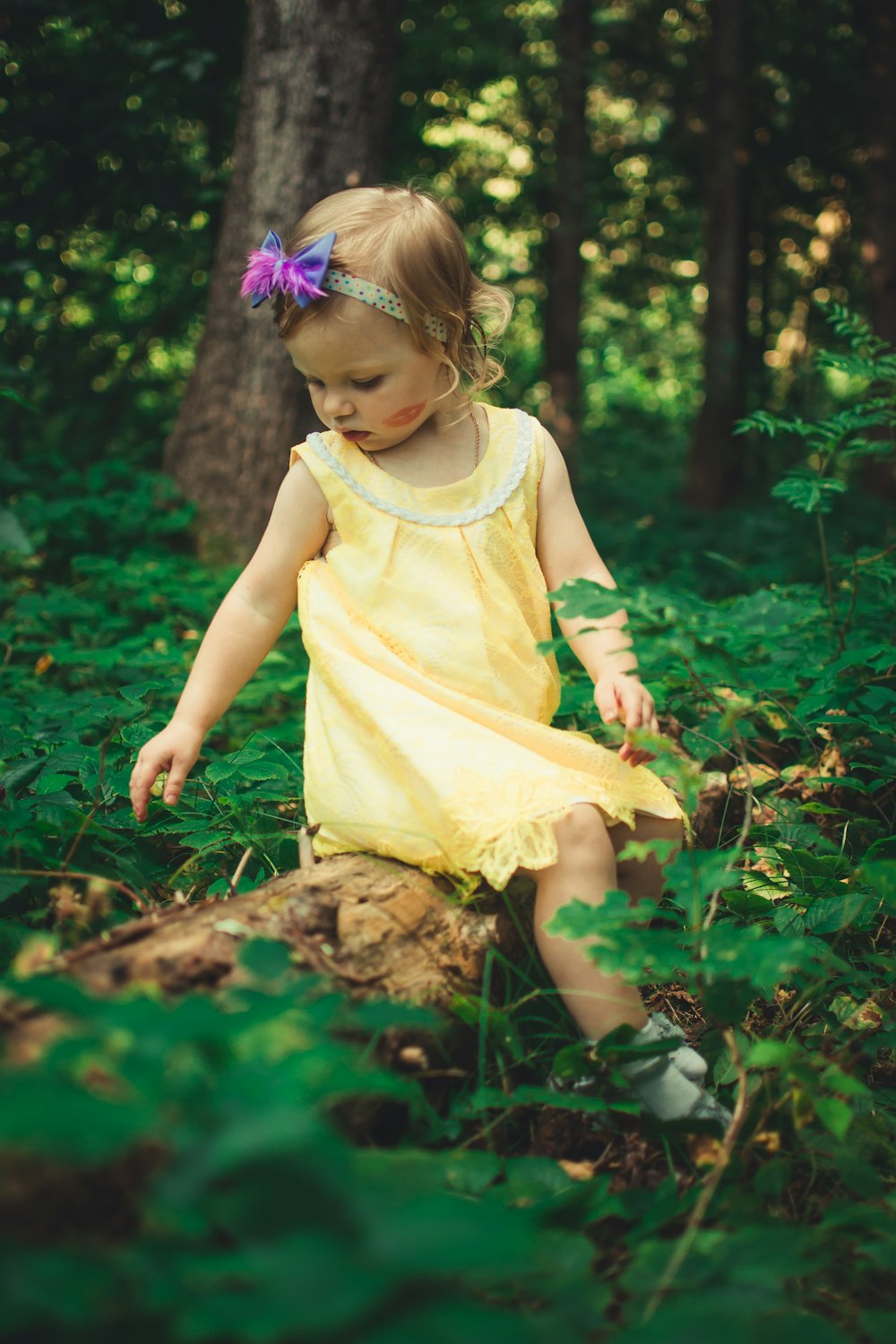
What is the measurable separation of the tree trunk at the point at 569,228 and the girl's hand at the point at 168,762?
231 inches

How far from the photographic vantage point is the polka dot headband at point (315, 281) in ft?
5.95

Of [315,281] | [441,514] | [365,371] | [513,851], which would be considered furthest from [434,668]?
[315,281]

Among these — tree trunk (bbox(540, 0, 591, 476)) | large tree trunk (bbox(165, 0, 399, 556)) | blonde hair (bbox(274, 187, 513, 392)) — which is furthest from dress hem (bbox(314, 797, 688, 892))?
tree trunk (bbox(540, 0, 591, 476))

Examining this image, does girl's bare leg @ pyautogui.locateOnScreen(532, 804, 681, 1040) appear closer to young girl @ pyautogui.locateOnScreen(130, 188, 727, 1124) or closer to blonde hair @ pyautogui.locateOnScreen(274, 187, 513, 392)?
young girl @ pyautogui.locateOnScreen(130, 188, 727, 1124)

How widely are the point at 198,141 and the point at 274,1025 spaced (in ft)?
19.6

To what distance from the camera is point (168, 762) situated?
1.94 meters

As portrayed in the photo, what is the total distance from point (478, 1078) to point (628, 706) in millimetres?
715

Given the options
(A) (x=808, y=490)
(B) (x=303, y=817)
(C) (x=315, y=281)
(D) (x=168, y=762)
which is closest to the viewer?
(C) (x=315, y=281)

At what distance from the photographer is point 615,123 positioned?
11.8 metres

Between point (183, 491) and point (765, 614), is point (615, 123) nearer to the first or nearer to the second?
point (183, 491)

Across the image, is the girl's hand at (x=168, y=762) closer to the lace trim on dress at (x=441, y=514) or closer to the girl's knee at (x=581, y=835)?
the lace trim on dress at (x=441, y=514)

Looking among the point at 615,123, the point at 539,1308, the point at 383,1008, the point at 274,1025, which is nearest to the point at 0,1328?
the point at 274,1025

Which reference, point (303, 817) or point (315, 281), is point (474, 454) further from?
point (303, 817)

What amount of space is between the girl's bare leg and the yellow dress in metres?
0.07
